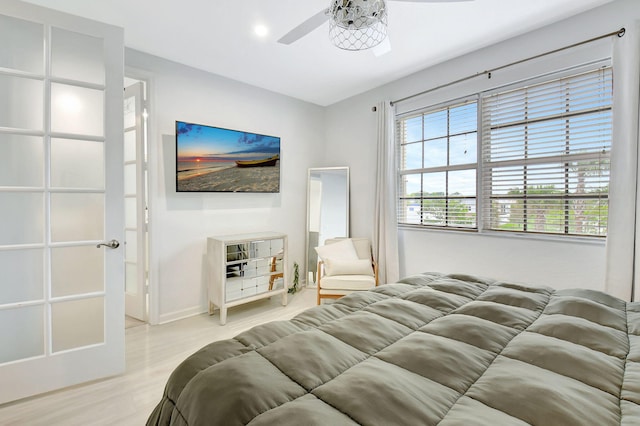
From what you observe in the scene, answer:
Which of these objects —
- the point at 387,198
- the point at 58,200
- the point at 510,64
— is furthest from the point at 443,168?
the point at 58,200

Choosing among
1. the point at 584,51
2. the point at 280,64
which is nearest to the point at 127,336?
the point at 280,64

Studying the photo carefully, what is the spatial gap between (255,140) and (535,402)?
3.55m

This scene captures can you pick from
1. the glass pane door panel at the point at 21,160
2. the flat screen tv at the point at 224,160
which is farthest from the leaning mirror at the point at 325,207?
the glass pane door panel at the point at 21,160

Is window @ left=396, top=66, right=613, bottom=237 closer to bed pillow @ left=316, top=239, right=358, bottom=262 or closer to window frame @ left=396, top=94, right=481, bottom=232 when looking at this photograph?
window frame @ left=396, top=94, right=481, bottom=232

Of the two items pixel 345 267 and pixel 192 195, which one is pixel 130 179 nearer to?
pixel 192 195

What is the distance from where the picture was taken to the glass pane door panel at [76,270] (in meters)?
1.98

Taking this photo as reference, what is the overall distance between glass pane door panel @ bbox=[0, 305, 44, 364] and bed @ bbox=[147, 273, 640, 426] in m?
1.53

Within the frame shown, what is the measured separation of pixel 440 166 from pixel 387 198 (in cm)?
67

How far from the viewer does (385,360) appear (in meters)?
0.98

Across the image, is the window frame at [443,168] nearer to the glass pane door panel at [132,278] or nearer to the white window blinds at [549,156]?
the white window blinds at [549,156]

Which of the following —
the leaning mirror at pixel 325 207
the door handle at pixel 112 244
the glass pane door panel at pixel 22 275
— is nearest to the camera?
the glass pane door panel at pixel 22 275

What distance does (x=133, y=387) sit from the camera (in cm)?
204

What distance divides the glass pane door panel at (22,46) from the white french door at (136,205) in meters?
1.15

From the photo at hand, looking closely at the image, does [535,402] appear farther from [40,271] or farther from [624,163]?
[40,271]
